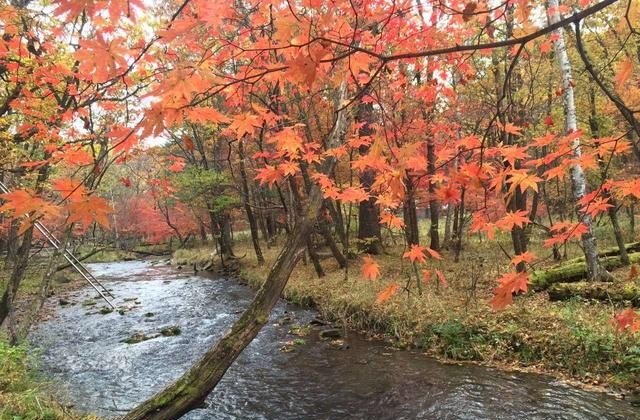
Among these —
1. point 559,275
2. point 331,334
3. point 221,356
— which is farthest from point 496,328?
point 221,356

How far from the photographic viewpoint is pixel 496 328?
7.90 metres

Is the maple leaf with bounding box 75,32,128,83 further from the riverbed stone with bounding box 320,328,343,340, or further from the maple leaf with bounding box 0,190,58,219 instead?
the riverbed stone with bounding box 320,328,343,340

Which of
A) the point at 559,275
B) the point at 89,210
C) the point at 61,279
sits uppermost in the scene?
the point at 89,210

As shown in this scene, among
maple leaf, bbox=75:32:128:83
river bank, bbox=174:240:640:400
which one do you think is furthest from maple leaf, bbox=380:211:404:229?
maple leaf, bbox=75:32:128:83

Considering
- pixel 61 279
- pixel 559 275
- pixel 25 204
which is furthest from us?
pixel 61 279

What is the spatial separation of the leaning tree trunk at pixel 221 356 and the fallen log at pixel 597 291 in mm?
6181

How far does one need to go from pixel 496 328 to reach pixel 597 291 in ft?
6.88

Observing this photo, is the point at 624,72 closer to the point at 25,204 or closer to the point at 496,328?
the point at 25,204

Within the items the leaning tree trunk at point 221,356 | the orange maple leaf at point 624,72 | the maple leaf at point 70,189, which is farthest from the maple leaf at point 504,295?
the maple leaf at point 70,189

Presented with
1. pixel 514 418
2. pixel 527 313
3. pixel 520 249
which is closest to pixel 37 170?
pixel 514 418

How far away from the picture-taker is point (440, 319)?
8633 millimetres

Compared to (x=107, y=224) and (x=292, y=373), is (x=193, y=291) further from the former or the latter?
(x=107, y=224)

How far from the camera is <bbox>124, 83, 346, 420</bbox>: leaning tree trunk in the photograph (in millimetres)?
3611

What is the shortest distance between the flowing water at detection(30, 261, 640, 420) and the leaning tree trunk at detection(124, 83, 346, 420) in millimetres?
2912
